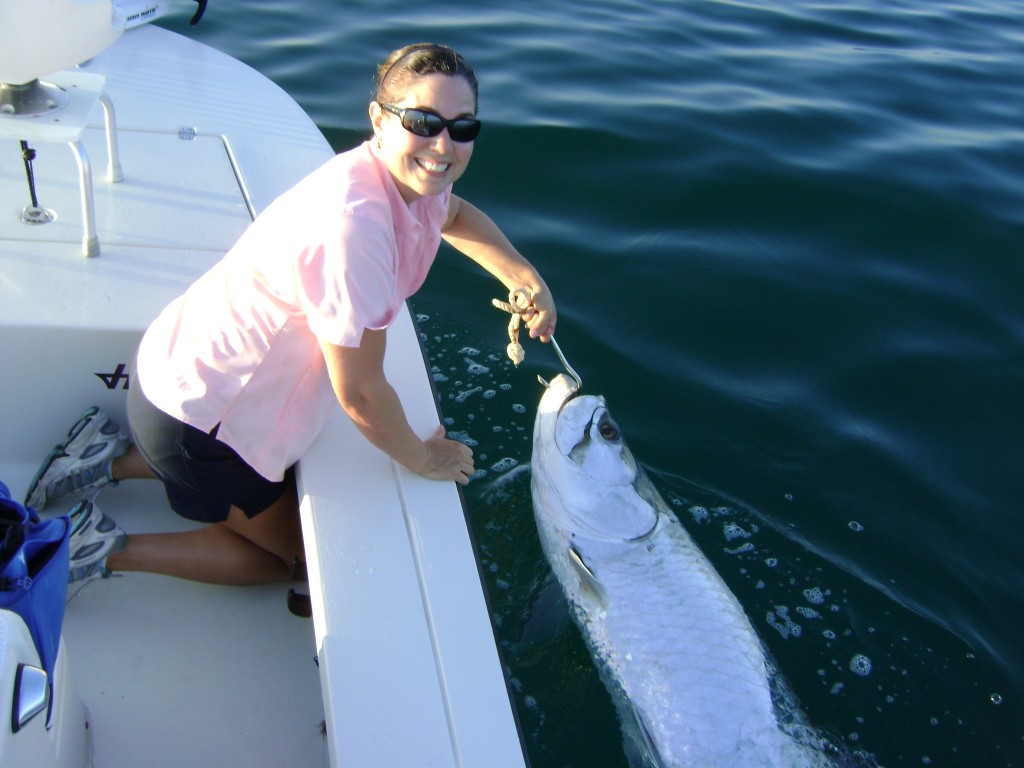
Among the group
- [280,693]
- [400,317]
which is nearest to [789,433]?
[400,317]

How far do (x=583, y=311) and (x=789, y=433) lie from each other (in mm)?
1121

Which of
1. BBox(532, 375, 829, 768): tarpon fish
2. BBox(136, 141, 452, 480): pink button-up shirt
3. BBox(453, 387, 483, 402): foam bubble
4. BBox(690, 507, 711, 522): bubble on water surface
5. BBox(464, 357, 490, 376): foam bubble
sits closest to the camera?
BBox(136, 141, 452, 480): pink button-up shirt

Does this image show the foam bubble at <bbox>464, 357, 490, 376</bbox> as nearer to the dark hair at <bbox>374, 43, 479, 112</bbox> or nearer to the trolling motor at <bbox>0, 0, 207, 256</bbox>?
the trolling motor at <bbox>0, 0, 207, 256</bbox>

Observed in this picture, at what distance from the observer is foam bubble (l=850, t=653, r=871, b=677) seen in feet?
9.75

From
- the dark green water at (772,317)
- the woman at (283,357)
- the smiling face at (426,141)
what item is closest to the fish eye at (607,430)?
the dark green water at (772,317)

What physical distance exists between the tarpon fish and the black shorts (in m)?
0.92

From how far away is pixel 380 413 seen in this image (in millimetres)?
2119

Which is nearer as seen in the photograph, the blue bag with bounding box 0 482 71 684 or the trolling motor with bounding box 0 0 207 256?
the blue bag with bounding box 0 482 71 684

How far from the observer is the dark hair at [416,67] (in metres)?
1.94

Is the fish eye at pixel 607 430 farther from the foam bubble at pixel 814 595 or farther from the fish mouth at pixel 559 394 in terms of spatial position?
the foam bubble at pixel 814 595

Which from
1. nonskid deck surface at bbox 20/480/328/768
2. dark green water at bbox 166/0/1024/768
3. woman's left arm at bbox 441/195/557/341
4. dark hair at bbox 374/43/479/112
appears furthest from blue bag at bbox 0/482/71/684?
dark green water at bbox 166/0/1024/768

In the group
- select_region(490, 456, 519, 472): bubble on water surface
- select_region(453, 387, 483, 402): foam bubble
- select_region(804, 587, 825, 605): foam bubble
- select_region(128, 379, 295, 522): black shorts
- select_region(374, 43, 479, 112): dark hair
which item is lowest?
select_region(804, 587, 825, 605): foam bubble

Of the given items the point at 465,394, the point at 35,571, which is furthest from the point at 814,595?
the point at 35,571

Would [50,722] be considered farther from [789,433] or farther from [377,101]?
[789,433]
